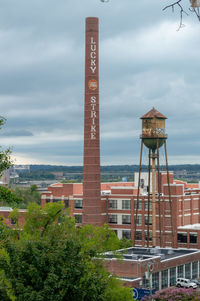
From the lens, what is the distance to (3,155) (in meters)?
31.9

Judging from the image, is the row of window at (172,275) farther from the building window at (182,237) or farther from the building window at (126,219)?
the building window at (126,219)

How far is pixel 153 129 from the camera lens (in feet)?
287

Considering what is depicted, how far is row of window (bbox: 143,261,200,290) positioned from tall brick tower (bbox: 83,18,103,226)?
15906 millimetres

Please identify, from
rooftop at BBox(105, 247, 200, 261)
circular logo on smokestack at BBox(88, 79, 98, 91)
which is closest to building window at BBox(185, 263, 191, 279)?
rooftop at BBox(105, 247, 200, 261)

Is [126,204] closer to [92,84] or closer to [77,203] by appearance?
[77,203]

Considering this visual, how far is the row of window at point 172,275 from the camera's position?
236 feet

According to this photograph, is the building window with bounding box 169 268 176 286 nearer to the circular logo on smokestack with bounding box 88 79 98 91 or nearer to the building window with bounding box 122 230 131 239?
the building window with bounding box 122 230 131 239

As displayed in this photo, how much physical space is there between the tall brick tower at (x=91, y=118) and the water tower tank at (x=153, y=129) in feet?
23.8

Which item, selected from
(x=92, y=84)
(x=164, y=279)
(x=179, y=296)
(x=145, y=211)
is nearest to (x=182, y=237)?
(x=145, y=211)

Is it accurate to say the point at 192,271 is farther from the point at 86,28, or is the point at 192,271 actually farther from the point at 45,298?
the point at 45,298

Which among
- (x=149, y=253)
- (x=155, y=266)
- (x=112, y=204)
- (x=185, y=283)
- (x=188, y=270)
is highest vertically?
(x=112, y=204)

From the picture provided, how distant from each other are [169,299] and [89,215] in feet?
129

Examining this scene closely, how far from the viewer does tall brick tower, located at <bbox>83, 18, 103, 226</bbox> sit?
279 ft

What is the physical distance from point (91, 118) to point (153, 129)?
9.40 meters
